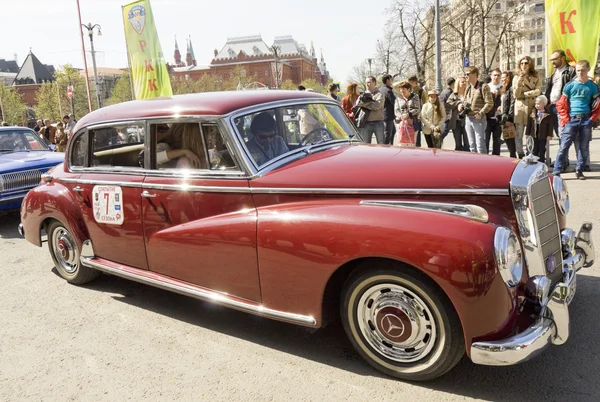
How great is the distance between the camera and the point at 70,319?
13.3ft

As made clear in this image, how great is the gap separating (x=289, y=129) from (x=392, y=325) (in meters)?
1.77

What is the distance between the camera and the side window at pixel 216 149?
135 inches

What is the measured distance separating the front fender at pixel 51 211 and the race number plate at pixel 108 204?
34 centimetres

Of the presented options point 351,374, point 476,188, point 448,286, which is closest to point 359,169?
point 476,188

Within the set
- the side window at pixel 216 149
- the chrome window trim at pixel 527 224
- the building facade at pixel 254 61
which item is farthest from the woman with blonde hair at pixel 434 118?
the building facade at pixel 254 61

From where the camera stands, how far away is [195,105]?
3668 millimetres

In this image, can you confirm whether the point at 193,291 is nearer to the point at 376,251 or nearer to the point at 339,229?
the point at 339,229

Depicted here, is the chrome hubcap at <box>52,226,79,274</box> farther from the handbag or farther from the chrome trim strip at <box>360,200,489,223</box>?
the handbag

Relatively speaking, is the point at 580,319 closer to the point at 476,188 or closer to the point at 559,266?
the point at 559,266

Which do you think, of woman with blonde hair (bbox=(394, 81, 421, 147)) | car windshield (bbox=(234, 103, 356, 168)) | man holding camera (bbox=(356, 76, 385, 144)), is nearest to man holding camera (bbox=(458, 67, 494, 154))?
woman with blonde hair (bbox=(394, 81, 421, 147))

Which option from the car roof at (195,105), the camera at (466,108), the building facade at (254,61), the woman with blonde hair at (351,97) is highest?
the building facade at (254,61)

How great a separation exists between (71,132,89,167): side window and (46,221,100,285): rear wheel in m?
0.65

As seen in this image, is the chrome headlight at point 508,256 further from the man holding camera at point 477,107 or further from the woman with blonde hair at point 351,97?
the woman with blonde hair at point 351,97

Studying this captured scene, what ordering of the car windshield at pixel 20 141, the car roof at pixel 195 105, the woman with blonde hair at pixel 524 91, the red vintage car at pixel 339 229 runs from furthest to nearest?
the car windshield at pixel 20 141, the woman with blonde hair at pixel 524 91, the car roof at pixel 195 105, the red vintage car at pixel 339 229
